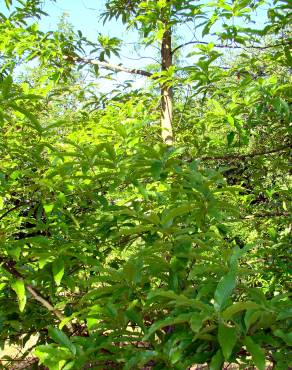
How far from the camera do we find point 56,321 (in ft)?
6.93

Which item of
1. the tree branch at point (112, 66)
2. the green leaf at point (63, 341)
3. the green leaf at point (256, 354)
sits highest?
the tree branch at point (112, 66)

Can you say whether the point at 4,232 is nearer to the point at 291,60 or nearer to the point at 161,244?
the point at 161,244

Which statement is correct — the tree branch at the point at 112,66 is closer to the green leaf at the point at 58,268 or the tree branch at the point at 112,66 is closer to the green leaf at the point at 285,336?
the green leaf at the point at 58,268

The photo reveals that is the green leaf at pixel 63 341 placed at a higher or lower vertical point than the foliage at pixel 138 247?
lower

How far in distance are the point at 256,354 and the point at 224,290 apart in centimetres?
18

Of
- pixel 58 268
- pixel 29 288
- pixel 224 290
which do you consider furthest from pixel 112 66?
pixel 224 290

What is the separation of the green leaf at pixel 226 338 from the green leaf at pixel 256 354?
5cm

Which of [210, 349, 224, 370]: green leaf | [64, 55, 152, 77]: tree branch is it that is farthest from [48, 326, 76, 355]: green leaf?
[64, 55, 152, 77]: tree branch

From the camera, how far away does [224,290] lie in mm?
1188

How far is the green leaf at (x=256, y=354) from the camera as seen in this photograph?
111 centimetres

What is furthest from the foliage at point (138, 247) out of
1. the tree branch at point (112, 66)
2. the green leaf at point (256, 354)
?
the tree branch at point (112, 66)

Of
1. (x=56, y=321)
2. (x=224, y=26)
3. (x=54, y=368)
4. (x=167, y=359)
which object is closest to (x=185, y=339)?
(x=167, y=359)

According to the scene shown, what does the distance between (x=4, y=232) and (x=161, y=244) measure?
745mm

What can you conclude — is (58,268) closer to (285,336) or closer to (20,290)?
(20,290)
